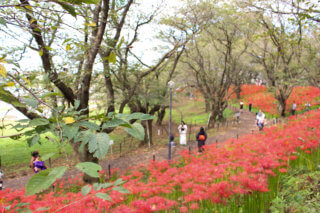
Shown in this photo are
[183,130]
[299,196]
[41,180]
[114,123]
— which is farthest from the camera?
[183,130]

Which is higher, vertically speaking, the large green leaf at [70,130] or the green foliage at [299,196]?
the large green leaf at [70,130]

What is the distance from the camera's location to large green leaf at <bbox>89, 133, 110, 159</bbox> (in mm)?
690

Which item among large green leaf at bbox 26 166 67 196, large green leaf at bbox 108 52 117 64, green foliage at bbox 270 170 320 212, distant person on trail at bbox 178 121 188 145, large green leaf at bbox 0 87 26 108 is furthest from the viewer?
distant person on trail at bbox 178 121 188 145

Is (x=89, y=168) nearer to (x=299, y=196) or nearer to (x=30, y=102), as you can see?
(x=30, y=102)

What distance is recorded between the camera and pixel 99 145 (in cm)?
71

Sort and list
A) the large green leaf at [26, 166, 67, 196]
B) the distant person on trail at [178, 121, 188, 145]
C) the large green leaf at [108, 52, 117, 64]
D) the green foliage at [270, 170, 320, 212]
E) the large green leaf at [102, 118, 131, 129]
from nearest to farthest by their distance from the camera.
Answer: the large green leaf at [26, 166, 67, 196]
the large green leaf at [102, 118, 131, 129]
the large green leaf at [108, 52, 117, 64]
the green foliage at [270, 170, 320, 212]
the distant person on trail at [178, 121, 188, 145]

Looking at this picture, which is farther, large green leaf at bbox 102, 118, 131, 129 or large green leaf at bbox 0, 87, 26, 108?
large green leaf at bbox 0, 87, 26, 108

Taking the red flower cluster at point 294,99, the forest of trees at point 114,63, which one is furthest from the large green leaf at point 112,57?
the red flower cluster at point 294,99

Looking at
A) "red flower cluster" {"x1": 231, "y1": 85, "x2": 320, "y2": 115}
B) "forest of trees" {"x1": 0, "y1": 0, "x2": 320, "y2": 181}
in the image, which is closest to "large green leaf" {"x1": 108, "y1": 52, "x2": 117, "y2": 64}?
"forest of trees" {"x1": 0, "y1": 0, "x2": 320, "y2": 181}

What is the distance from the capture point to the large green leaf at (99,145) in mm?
690

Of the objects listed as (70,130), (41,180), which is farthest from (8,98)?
(41,180)

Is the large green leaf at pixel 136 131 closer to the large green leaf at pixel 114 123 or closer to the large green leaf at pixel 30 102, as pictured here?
the large green leaf at pixel 114 123

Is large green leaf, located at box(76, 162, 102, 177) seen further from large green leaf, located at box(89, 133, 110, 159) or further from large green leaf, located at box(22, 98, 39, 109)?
large green leaf, located at box(22, 98, 39, 109)

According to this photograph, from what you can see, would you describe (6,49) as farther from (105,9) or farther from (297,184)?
(297,184)
